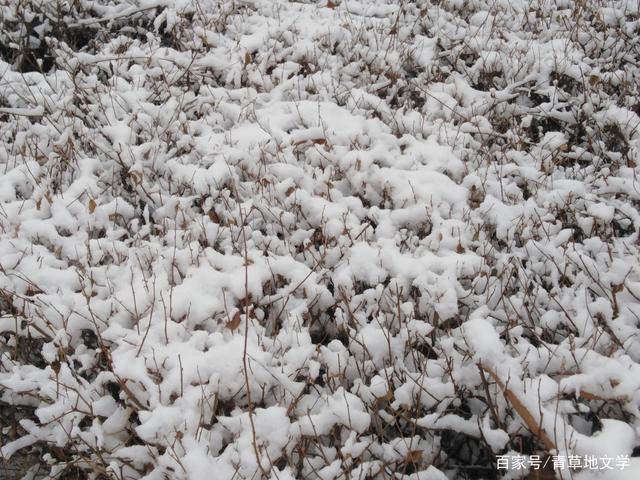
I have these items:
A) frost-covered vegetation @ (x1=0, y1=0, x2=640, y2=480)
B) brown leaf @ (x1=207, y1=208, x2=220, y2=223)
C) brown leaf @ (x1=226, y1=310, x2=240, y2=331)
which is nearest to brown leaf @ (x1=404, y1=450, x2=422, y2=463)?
frost-covered vegetation @ (x1=0, y1=0, x2=640, y2=480)

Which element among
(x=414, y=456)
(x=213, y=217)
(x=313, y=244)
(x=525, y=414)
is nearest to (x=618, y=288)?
(x=525, y=414)

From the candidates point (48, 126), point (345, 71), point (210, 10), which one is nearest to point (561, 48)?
point (345, 71)

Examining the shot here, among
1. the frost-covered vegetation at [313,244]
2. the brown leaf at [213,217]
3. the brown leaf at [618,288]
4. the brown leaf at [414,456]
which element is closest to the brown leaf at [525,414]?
the frost-covered vegetation at [313,244]

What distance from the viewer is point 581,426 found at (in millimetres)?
2111

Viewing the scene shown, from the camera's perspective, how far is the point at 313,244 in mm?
2871

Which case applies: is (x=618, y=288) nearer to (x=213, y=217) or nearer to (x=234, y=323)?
(x=234, y=323)

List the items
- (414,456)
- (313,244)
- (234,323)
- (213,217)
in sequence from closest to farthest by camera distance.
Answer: (414,456), (234,323), (313,244), (213,217)

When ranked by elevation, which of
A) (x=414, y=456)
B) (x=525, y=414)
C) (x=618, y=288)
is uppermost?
(x=618, y=288)

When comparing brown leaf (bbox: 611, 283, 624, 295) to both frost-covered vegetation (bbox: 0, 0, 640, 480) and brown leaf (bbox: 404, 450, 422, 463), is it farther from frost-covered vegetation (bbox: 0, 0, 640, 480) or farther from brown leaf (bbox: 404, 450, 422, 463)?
brown leaf (bbox: 404, 450, 422, 463)

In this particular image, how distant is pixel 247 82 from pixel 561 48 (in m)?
2.70

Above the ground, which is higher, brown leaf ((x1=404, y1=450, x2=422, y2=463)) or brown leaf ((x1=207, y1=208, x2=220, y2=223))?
brown leaf ((x1=207, y1=208, x2=220, y2=223))

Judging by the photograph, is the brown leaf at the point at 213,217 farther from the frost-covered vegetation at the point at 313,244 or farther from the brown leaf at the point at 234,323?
the brown leaf at the point at 234,323

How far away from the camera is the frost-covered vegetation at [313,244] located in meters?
2.05

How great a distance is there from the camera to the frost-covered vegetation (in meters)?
2.05
